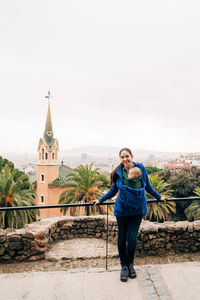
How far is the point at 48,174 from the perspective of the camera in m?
33.9

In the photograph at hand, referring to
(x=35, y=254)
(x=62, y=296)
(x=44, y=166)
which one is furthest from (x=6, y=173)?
(x=44, y=166)

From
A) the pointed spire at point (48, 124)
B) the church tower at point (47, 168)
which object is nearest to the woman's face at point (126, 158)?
the church tower at point (47, 168)

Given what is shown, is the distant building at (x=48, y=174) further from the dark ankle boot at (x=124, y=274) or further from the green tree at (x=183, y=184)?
the dark ankle boot at (x=124, y=274)

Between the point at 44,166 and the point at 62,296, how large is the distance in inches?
1305

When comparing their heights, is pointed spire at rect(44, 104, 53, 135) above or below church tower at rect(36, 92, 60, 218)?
above

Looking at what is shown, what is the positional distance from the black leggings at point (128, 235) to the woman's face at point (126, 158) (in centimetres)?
63

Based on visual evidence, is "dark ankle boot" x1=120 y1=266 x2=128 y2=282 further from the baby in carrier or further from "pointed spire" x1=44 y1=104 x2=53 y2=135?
"pointed spire" x1=44 y1=104 x2=53 y2=135

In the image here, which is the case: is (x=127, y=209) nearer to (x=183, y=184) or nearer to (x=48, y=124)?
(x=183, y=184)

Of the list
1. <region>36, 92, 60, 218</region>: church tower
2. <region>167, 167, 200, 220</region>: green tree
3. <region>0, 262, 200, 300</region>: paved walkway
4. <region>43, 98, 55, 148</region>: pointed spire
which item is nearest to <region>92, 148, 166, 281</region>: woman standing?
<region>0, 262, 200, 300</region>: paved walkway

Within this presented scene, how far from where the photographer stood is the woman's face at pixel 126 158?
8.72 feet

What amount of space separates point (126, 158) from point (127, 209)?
0.61m

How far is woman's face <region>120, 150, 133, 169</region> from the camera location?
2658 mm

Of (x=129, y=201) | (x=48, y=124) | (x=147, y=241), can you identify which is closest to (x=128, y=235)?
(x=129, y=201)

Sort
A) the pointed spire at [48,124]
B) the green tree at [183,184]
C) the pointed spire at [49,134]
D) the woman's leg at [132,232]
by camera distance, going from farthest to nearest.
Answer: the pointed spire at [48,124] → the pointed spire at [49,134] → the green tree at [183,184] → the woman's leg at [132,232]
